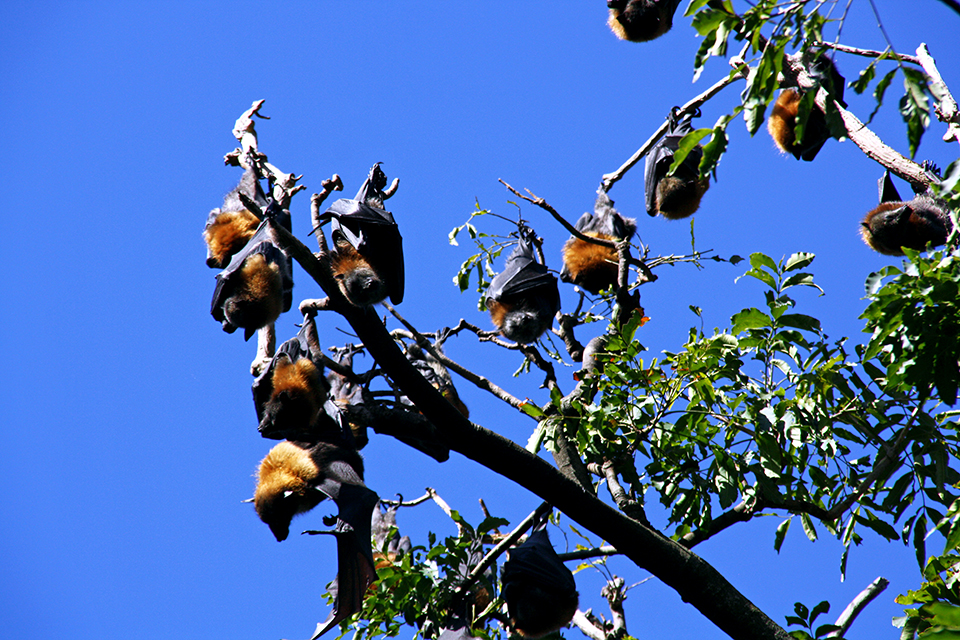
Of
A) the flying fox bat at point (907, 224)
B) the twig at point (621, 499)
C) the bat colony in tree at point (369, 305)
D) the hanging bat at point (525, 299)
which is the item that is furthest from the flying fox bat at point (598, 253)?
the twig at point (621, 499)

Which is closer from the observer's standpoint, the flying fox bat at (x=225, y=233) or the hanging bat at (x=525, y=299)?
the flying fox bat at (x=225, y=233)

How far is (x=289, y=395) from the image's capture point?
197 inches

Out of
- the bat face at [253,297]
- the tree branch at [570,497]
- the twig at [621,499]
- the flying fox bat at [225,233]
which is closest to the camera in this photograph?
the tree branch at [570,497]

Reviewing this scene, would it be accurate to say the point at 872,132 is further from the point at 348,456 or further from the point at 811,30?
the point at 348,456

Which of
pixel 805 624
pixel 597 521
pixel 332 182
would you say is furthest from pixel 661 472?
pixel 332 182

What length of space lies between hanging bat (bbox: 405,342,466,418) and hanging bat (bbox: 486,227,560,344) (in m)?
0.93

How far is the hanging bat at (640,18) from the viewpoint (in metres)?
6.08

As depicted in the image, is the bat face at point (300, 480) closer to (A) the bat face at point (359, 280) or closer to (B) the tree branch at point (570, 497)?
(A) the bat face at point (359, 280)

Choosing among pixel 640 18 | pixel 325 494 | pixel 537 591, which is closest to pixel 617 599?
pixel 537 591

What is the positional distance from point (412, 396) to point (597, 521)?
A: 103 cm

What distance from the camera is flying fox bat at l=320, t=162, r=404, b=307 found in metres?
4.63

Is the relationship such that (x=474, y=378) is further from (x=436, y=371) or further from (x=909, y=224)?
(x=909, y=224)

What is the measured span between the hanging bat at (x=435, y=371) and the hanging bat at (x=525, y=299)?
0.93 m

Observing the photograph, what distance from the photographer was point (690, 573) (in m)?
3.62
